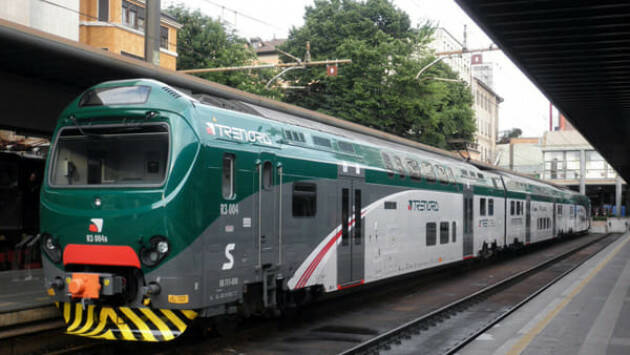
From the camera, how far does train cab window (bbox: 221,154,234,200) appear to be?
8625 mm

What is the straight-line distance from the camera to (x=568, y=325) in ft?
35.9

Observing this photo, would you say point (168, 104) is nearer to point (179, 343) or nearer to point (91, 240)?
point (91, 240)

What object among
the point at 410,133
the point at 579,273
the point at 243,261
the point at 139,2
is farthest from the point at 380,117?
the point at 243,261

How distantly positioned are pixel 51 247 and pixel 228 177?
2517 mm

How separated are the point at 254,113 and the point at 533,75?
692cm

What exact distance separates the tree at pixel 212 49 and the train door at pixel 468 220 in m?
24.9

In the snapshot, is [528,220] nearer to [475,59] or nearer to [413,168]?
[475,59]

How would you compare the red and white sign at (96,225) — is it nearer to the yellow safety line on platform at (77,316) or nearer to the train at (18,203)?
the yellow safety line on platform at (77,316)

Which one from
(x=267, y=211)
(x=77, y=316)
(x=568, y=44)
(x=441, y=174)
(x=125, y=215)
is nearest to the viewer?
(x=125, y=215)

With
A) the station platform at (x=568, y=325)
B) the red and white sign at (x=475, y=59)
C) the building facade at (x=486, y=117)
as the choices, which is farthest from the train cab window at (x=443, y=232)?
the building facade at (x=486, y=117)

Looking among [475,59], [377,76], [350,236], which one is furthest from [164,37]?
[350,236]

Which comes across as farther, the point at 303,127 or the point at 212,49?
the point at 212,49

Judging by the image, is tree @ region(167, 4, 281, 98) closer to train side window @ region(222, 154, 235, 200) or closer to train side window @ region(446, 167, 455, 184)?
train side window @ region(446, 167, 455, 184)

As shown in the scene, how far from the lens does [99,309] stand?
8359 mm
